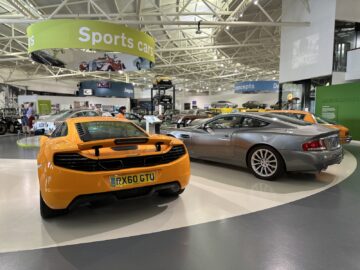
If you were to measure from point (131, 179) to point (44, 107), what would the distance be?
18345mm

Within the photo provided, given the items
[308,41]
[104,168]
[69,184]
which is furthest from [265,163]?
[308,41]

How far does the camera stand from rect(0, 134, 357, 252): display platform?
238 centimetres

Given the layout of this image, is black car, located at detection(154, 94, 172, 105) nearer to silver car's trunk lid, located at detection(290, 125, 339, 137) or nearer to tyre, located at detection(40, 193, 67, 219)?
silver car's trunk lid, located at detection(290, 125, 339, 137)

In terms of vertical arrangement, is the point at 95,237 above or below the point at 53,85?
below

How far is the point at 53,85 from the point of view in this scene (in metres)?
31.8

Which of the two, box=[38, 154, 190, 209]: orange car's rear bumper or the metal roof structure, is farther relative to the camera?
the metal roof structure

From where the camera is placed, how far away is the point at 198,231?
8.00 ft

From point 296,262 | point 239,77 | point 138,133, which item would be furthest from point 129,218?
point 239,77

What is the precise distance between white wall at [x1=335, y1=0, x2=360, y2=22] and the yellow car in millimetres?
10985

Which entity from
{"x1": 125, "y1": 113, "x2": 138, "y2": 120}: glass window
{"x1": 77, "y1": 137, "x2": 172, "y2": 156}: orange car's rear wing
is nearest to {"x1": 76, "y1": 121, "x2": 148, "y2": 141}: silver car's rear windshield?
{"x1": 77, "y1": 137, "x2": 172, "y2": 156}: orange car's rear wing

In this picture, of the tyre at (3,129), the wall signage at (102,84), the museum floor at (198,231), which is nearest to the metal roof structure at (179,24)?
the tyre at (3,129)

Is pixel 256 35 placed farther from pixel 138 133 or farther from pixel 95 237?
pixel 95 237

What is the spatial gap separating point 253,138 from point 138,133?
2081 mm

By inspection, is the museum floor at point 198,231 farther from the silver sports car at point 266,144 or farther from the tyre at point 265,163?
the silver sports car at point 266,144
